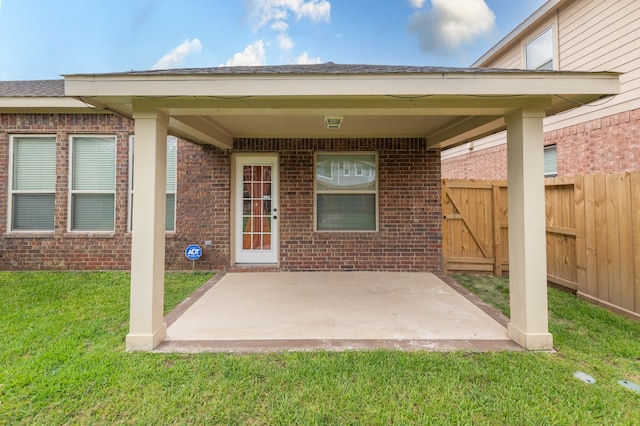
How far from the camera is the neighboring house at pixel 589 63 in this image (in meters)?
5.11

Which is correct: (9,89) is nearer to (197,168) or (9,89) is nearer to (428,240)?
(197,168)

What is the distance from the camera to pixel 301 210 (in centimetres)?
570

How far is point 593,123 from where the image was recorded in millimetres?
5703

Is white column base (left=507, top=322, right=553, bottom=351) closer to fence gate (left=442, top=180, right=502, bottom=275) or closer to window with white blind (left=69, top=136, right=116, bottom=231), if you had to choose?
fence gate (left=442, top=180, right=502, bottom=275)

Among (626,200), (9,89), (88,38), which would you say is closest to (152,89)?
(626,200)

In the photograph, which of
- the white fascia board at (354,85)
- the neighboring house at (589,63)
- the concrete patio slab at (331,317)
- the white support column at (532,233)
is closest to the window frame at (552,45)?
the neighboring house at (589,63)

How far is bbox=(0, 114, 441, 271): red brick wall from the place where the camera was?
5672 millimetres

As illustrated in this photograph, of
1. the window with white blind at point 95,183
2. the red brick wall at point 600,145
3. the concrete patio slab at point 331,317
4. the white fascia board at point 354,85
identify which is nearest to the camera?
the white fascia board at point 354,85

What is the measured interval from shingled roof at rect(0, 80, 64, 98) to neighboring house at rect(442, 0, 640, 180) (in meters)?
9.51

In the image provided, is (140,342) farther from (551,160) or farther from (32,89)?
(551,160)

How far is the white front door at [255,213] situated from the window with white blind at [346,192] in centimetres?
90

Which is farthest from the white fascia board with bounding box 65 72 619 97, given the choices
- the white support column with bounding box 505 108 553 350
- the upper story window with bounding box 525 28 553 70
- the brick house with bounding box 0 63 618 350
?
the upper story window with bounding box 525 28 553 70

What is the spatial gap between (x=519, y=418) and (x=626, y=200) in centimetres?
311

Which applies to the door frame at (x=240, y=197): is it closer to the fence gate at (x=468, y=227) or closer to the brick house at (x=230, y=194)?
the brick house at (x=230, y=194)
